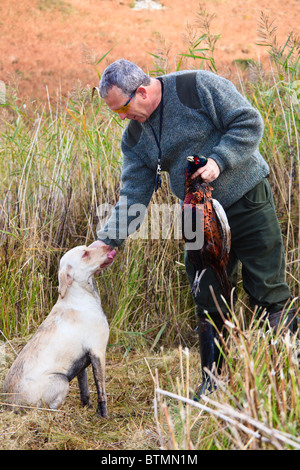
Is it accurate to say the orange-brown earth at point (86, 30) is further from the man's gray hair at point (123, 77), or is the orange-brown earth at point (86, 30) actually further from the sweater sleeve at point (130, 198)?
the man's gray hair at point (123, 77)

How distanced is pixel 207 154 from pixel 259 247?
0.65 m

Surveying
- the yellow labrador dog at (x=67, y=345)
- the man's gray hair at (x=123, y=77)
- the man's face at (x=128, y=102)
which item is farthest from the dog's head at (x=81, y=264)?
the man's gray hair at (x=123, y=77)

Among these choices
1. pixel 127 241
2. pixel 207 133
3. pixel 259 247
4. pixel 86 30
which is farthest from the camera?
pixel 86 30

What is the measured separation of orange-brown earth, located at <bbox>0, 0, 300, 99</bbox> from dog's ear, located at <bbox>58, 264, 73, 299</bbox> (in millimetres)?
7325

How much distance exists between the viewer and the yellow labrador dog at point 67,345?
9.16 feet

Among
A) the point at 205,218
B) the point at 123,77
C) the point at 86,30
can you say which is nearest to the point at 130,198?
the point at 123,77

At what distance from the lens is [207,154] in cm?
285

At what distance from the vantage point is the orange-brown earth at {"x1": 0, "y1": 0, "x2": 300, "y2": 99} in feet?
32.2

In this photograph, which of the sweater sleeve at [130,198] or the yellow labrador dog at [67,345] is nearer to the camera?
the yellow labrador dog at [67,345]

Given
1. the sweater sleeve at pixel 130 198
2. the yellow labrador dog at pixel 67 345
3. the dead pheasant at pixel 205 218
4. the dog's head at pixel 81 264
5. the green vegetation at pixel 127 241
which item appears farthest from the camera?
the green vegetation at pixel 127 241

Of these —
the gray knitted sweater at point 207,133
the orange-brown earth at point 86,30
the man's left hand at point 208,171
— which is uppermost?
the orange-brown earth at point 86,30

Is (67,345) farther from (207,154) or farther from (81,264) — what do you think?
(207,154)

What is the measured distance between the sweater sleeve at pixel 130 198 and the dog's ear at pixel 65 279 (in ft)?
1.13

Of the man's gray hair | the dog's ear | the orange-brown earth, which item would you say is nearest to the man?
the man's gray hair
